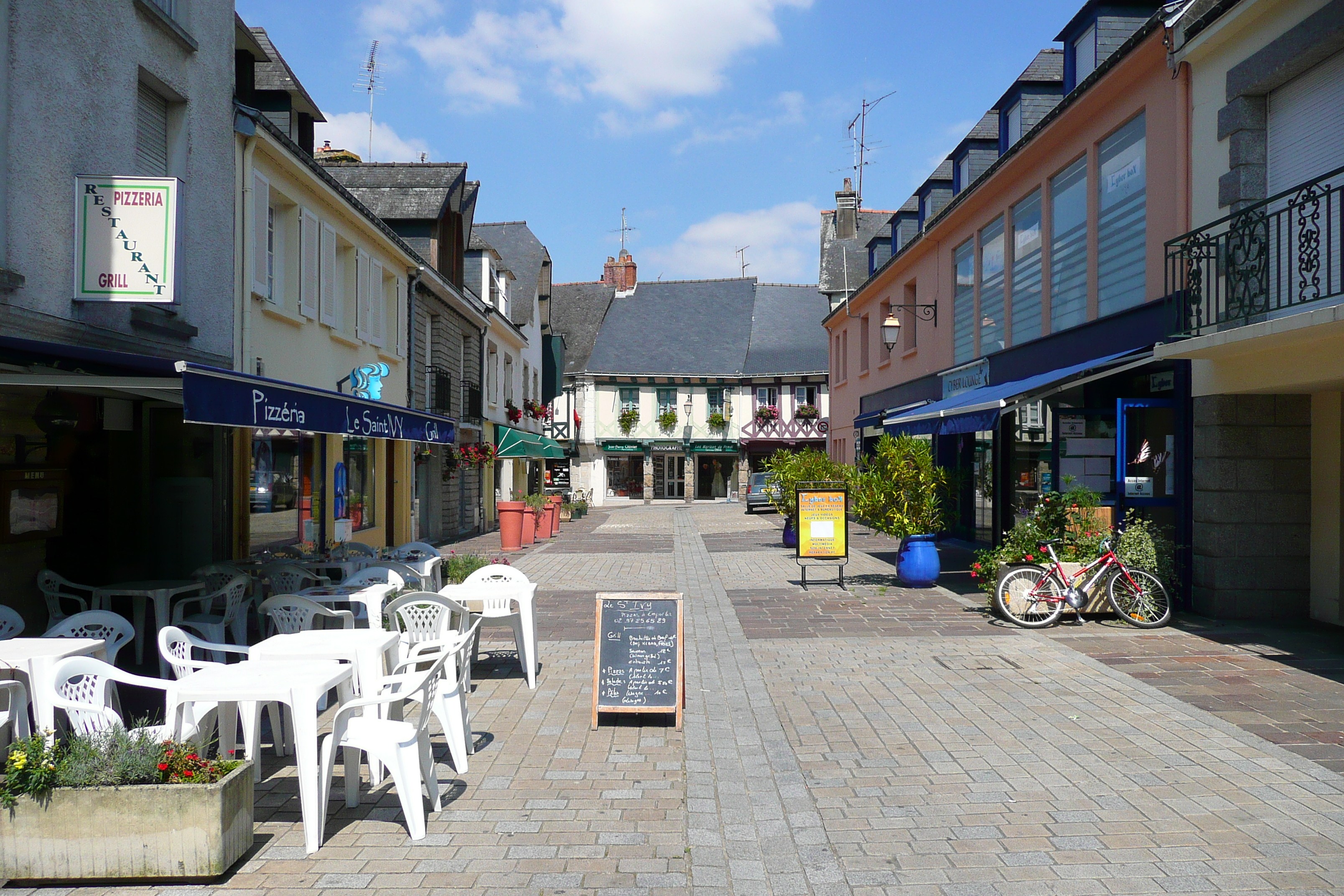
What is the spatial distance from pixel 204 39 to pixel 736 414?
1373 inches

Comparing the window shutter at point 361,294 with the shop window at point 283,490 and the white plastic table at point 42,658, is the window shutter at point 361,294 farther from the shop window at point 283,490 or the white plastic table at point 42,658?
the white plastic table at point 42,658

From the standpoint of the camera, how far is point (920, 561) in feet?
40.8

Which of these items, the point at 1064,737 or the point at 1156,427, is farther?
the point at 1156,427

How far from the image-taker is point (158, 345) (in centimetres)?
863

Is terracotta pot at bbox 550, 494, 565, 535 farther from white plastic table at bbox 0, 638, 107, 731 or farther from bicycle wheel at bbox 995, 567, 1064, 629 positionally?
white plastic table at bbox 0, 638, 107, 731

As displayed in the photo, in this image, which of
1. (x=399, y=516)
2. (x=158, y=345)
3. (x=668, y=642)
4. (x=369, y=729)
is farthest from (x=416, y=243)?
(x=369, y=729)

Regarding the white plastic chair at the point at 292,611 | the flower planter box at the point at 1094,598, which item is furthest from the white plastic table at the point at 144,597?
the flower planter box at the point at 1094,598

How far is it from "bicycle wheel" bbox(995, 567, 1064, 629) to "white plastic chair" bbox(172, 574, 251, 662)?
7218 millimetres

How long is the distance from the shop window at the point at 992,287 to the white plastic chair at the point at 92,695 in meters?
13.6

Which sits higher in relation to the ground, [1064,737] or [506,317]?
[506,317]

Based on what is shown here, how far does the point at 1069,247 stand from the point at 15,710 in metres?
12.4

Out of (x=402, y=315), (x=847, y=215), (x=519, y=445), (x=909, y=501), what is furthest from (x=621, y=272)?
(x=909, y=501)

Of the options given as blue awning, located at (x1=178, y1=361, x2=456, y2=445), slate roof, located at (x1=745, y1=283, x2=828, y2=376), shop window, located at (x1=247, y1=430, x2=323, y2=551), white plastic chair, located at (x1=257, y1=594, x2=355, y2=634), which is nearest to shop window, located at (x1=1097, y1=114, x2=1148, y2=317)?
blue awning, located at (x1=178, y1=361, x2=456, y2=445)

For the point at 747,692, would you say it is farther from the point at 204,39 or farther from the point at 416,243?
the point at 416,243
